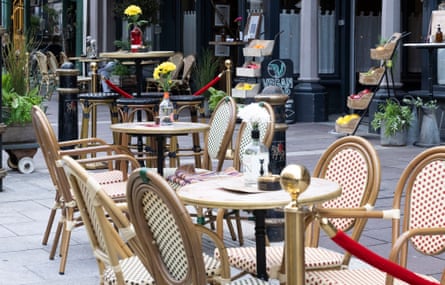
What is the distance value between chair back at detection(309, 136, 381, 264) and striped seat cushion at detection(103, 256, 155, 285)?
114 centimetres

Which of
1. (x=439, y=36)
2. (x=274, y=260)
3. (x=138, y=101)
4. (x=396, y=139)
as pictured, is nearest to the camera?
(x=274, y=260)

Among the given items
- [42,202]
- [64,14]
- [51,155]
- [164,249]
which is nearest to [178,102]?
[42,202]

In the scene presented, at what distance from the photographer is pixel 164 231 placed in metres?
3.71

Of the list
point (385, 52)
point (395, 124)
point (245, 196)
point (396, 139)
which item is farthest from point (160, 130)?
point (385, 52)

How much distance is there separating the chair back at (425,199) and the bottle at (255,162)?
704 mm

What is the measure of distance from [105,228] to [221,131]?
11.5 ft

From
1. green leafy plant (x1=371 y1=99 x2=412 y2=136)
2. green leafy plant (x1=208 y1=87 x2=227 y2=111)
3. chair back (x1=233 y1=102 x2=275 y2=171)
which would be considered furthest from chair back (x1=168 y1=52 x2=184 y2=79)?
→ chair back (x1=233 y1=102 x2=275 y2=171)

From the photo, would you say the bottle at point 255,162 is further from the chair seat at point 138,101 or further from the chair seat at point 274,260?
the chair seat at point 138,101

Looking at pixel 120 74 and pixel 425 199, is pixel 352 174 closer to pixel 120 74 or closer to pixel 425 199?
pixel 425 199

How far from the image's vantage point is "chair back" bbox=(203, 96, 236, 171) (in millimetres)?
7172

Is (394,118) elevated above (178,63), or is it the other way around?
(178,63)

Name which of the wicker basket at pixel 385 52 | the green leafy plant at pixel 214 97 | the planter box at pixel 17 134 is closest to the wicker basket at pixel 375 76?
the wicker basket at pixel 385 52

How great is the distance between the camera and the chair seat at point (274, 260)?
15.4 feet

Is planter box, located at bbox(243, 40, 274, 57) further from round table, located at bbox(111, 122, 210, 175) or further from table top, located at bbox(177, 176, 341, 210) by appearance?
table top, located at bbox(177, 176, 341, 210)
